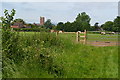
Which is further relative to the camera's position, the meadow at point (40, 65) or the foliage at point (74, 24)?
the foliage at point (74, 24)

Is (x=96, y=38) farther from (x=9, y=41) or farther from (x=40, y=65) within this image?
(x=9, y=41)

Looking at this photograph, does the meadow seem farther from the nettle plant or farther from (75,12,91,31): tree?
(75,12,91,31): tree

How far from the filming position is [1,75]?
2.94m

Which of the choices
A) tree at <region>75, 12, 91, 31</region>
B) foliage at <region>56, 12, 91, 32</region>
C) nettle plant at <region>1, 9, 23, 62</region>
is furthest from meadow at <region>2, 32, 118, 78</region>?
tree at <region>75, 12, 91, 31</region>

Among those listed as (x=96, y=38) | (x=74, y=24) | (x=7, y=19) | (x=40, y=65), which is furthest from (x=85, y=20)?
(x=7, y=19)

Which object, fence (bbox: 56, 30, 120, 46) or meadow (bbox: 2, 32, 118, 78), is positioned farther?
fence (bbox: 56, 30, 120, 46)

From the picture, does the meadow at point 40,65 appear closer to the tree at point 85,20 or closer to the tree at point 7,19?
the tree at point 7,19

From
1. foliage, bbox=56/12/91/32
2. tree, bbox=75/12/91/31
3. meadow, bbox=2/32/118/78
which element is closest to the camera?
meadow, bbox=2/32/118/78

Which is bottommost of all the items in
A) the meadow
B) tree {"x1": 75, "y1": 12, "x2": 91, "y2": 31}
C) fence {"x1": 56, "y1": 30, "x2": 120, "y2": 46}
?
the meadow

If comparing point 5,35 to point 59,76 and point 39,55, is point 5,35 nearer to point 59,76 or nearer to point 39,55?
point 39,55

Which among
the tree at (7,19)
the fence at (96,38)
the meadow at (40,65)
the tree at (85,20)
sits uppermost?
the tree at (85,20)

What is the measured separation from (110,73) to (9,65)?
9.13 ft

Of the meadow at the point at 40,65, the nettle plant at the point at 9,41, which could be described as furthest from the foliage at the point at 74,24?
the nettle plant at the point at 9,41

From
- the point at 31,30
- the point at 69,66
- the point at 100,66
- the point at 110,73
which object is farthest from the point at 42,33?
the point at 110,73
